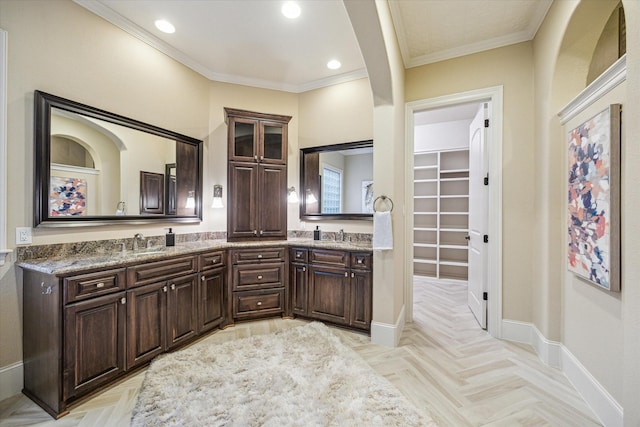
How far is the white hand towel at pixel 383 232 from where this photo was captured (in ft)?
8.08

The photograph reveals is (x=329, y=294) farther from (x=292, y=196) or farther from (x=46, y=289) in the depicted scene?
(x=46, y=289)

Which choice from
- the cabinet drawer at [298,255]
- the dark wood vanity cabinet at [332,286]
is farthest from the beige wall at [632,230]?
the cabinet drawer at [298,255]

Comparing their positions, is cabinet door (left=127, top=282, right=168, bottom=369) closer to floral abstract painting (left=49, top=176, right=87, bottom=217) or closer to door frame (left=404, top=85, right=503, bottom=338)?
floral abstract painting (left=49, top=176, right=87, bottom=217)

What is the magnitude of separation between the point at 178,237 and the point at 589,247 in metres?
3.57

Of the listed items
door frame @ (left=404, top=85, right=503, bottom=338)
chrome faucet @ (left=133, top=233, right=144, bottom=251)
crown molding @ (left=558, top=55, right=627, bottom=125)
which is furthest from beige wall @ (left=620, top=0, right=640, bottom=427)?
chrome faucet @ (left=133, top=233, right=144, bottom=251)

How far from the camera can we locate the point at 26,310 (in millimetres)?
1849

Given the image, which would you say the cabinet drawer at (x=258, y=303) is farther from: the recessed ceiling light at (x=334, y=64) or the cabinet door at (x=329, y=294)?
the recessed ceiling light at (x=334, y=64)

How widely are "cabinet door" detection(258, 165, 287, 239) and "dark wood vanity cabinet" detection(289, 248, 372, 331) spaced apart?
0.46 m

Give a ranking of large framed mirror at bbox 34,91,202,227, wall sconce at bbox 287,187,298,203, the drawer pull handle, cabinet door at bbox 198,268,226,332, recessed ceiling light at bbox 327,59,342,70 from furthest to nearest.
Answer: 1. wall sconce at bbox 287,187,298,203
2. recessed ceiling light at bbox 327,59,342,70
3. cabinet door at bbox 198,268,226,332
4. large framed mirror at bbox 34,91,202,227
5. the drawer pull handle

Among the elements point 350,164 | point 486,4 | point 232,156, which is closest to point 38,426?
point 232,156

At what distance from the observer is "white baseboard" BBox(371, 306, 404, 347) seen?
2.49 m

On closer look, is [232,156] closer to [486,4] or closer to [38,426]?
[38,426]

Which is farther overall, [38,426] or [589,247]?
[589,247]

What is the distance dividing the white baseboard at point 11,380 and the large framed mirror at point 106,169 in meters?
0.98
